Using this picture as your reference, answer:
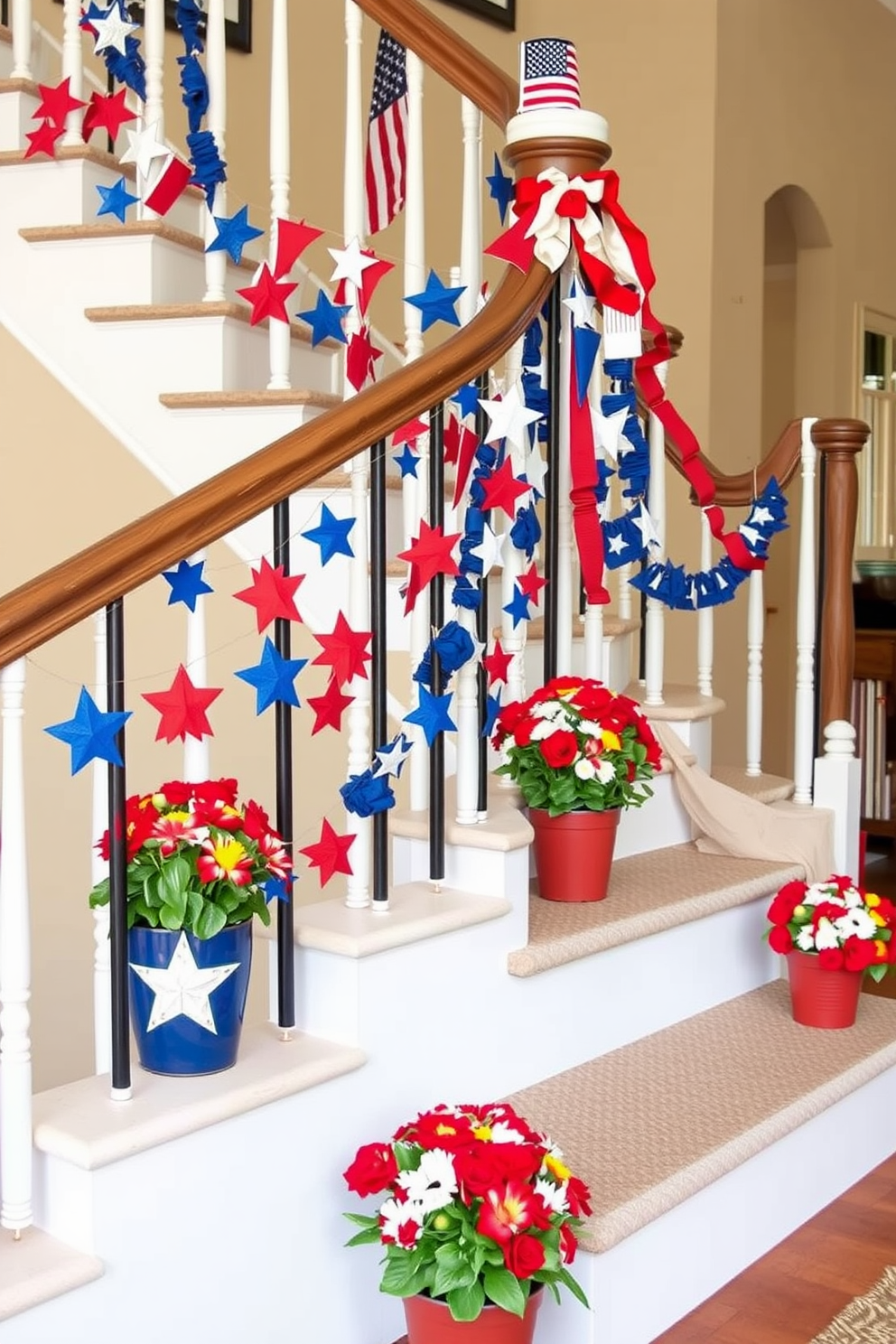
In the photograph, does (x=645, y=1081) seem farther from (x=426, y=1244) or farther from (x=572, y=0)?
(x=572, y=0)

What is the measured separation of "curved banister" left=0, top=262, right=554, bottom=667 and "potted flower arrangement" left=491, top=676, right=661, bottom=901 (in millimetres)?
551

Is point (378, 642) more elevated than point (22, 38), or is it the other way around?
point (22, 38)

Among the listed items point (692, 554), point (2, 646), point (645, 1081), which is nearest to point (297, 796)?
point (645, 1081)

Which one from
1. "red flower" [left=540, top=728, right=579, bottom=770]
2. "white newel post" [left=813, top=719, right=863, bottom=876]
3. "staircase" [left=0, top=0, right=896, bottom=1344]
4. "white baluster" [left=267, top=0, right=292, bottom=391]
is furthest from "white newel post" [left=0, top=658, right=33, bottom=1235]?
"white newel post" [left=813, top=719, right=863, bottom=876]

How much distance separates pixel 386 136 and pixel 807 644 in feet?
4.98

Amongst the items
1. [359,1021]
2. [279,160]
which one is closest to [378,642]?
[359,1021]

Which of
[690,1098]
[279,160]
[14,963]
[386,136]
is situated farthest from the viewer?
[386,136]

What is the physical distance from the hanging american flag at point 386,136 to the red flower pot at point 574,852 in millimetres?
1605

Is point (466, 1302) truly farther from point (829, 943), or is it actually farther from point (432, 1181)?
point (829, 943)

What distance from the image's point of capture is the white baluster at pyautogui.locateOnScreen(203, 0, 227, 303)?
274 cm

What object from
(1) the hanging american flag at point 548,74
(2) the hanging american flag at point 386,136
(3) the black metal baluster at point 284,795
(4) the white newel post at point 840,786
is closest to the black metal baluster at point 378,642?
(3) the black metal baluster at point 284,795

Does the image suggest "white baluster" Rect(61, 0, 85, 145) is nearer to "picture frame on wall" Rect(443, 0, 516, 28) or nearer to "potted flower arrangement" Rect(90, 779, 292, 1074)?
"potted flower arrangement" Rect(90, 779, 292, 1074)

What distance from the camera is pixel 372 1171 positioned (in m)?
1.77

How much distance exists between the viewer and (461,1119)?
1794 mm
